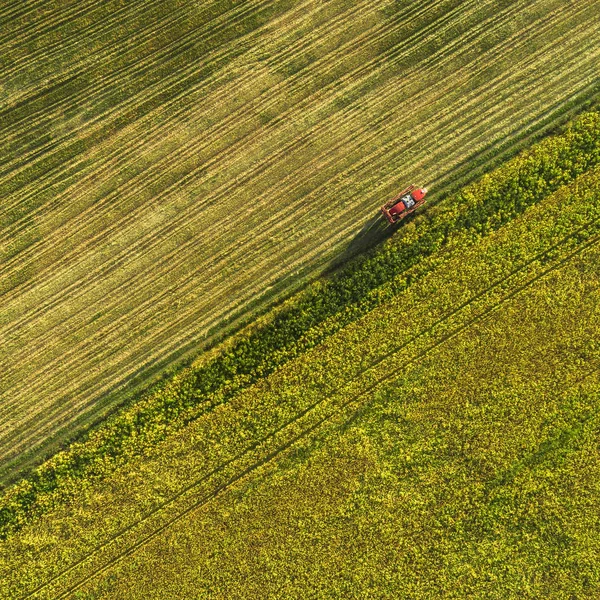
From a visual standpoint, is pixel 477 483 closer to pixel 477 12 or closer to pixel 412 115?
pixel 412 115

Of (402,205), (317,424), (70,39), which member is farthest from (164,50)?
(317,424)

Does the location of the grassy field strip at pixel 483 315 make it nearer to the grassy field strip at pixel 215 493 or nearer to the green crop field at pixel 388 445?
the green crop field at pixel 388 445

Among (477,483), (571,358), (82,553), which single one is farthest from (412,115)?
(82,553)

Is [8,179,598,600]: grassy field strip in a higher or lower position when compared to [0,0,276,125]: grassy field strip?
lower

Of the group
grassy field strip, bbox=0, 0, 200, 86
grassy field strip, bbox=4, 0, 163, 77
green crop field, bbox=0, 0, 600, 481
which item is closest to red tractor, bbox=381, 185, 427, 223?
green crop field, bbox=0, 0, 600, 481

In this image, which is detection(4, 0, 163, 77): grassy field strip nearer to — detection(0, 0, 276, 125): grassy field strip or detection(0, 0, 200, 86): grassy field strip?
detection(0, 0, 200, 86): grassy field strip

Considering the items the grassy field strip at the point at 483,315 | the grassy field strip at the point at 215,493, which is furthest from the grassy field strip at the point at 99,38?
the grassy field strip at the point at 215,493
